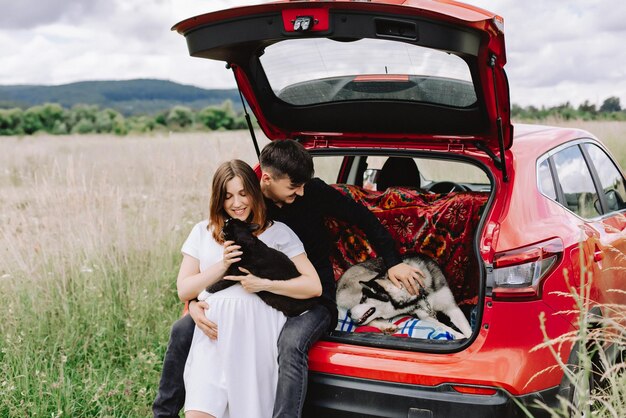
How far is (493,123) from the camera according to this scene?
2.97 meters

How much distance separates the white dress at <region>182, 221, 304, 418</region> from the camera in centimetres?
271

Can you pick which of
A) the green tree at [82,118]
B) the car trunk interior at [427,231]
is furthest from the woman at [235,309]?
the green tree at [82,118]

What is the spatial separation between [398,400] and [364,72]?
158cm

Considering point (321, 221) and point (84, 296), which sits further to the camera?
point (84, 296)

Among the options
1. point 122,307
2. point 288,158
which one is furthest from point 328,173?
point 288,158

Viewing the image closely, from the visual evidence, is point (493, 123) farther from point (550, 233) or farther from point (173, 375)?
point (173, 375)

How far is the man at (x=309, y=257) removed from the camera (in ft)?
8.82

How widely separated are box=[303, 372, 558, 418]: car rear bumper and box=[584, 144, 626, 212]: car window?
5.61 ft

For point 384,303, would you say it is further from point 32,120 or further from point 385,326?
point 32,120

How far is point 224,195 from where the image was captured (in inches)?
117

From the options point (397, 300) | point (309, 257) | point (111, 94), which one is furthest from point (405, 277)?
point (111, 94)

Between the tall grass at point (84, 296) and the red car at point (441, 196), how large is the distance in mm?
1449

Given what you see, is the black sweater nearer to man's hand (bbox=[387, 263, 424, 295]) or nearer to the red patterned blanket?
man's hand (bbox=[387, 263, 424, 295])

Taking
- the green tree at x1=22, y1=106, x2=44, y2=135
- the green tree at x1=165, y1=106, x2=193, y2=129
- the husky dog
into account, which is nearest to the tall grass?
the husky dog
